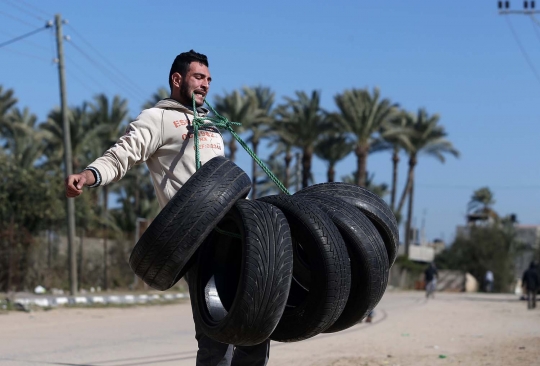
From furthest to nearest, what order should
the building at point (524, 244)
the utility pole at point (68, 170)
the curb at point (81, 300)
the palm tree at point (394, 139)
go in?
the building at point (524, 244)
the palm tree at point (394, 139)
the utility pole at point (68, 170)
the curb at point (81, 300)

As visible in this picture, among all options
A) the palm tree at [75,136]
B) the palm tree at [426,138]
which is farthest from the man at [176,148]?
the palm tree at [426,138]

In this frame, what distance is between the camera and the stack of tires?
14.5 feet

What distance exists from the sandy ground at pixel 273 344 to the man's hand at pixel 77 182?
4.91 metres

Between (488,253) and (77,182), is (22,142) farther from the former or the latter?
(77,182)

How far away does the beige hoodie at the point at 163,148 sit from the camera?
4.81 meters

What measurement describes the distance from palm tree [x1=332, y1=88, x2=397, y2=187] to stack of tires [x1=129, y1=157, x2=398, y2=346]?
39889 mm

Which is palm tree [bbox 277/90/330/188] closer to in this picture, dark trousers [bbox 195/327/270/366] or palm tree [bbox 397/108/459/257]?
palm tree [bbox 397/108/459/257]

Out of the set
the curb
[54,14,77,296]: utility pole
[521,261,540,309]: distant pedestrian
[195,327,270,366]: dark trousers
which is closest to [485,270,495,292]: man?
[521,261,540,309]: distant pedestrian

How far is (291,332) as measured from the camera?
16.0 feet

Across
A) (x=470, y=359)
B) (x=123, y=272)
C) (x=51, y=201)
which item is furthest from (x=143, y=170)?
(x=470, y=359)

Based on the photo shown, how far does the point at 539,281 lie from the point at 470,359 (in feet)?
77.5

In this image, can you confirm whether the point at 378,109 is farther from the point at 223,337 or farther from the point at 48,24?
the point at 223,337

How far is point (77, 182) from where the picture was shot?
445 cm

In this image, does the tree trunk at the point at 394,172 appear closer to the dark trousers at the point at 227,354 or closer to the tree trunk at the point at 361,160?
the tree trunk at the point at 361,160
